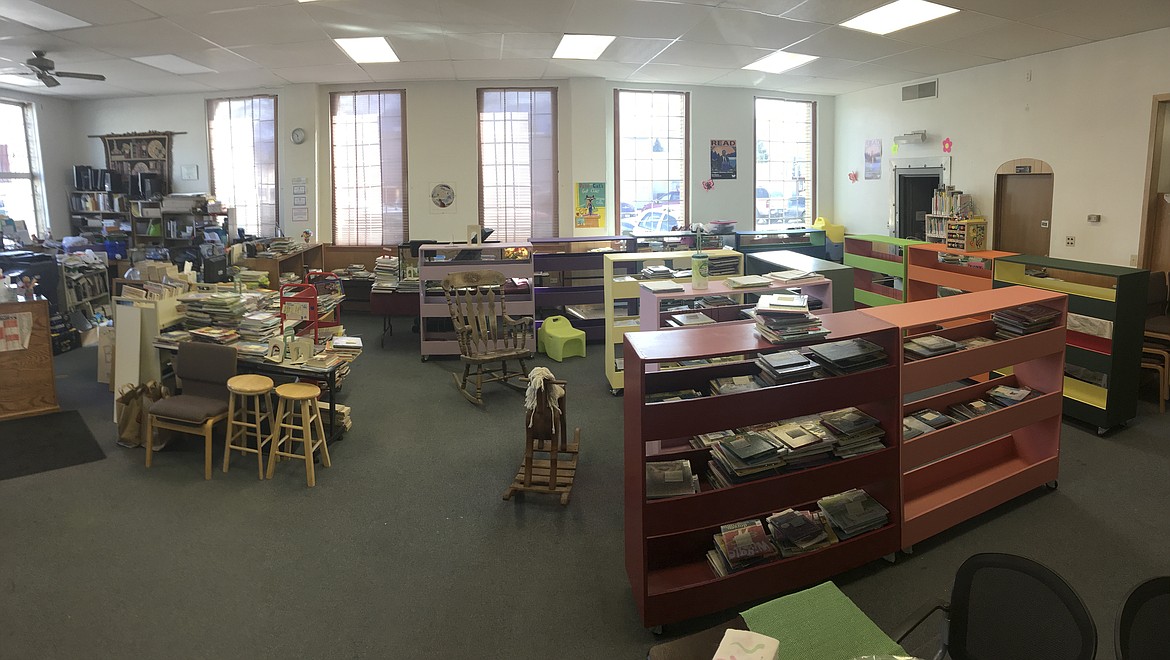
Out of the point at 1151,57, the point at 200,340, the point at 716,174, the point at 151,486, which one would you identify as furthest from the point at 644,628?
the point at 716,174

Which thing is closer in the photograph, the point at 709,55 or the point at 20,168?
the point at 709,55

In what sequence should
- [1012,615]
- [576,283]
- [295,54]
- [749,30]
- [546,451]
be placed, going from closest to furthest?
[1012,615] → [546,451] → [749,30] → [295,54] → [576,283]

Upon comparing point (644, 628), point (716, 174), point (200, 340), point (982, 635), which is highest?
point (716, 174)

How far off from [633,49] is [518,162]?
308 cm

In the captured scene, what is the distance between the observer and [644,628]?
3152 millimetres

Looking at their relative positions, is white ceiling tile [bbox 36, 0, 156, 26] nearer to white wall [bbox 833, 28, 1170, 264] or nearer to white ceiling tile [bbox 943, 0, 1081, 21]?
white ceiling tile [bbox 943, 0, 1081, 21]

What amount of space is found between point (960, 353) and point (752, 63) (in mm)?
6035

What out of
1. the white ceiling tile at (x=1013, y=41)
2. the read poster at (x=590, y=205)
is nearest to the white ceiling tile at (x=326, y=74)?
the read poster at (x=590, y=205)

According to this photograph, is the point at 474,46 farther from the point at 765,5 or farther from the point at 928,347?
the point at 928,347

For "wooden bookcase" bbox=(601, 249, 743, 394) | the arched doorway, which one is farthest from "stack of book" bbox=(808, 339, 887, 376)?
the arched doorway

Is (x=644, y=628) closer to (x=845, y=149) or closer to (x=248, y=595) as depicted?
(x=248, y=595)

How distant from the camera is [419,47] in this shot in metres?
7.65

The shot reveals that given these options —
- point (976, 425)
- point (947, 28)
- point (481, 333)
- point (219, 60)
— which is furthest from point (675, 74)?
point (976, 425)

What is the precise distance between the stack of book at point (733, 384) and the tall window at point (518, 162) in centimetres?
725
